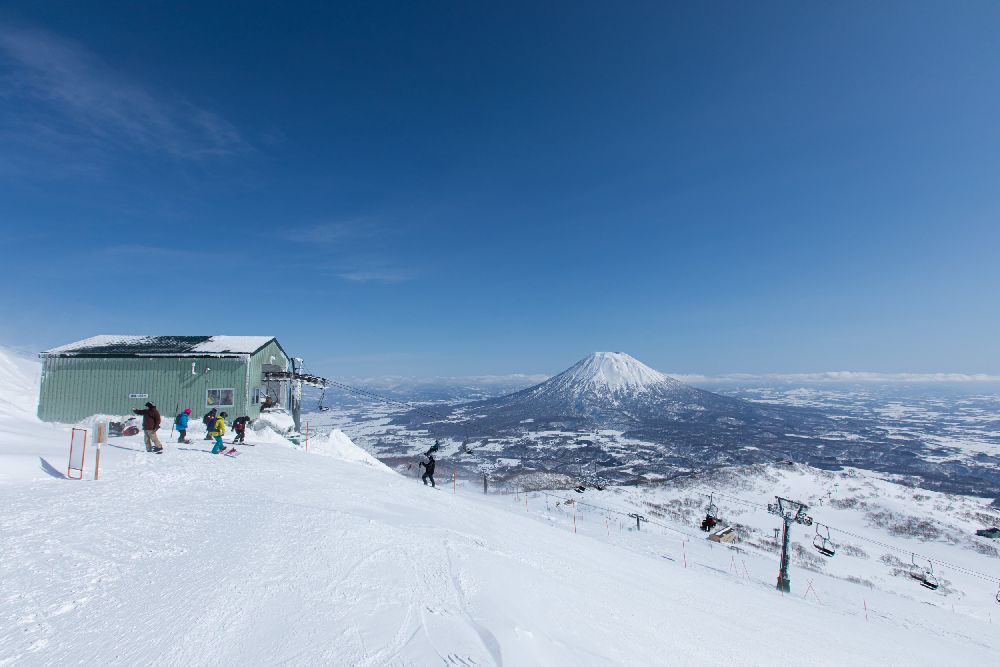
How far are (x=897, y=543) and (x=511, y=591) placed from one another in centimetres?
7151

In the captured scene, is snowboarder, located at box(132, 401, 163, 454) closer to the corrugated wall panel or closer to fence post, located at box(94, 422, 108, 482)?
fence post, located at box(94, 422, 108, 482)

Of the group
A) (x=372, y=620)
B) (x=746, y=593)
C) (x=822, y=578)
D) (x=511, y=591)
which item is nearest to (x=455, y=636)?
(x=372, y=620)

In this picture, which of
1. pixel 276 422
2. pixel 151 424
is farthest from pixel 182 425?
pixel 276 422

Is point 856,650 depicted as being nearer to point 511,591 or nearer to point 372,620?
point 511,591

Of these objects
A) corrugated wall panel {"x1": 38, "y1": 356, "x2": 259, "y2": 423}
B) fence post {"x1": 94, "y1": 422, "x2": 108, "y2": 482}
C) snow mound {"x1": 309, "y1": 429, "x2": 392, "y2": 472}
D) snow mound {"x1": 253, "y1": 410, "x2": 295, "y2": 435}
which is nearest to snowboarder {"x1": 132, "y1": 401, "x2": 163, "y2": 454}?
fence post {"x1": 94, "y1": 422, "x2": 108, "y2": 482}

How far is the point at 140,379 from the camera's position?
26812 millimetres

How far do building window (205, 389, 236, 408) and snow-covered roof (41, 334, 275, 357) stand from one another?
7.66 ft

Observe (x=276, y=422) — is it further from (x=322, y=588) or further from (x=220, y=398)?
(x=322, y=588)

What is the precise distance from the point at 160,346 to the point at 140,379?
8.77 ft

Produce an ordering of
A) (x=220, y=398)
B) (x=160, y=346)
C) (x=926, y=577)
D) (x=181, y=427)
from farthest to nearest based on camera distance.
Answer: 1. (x=926, y=577)
2. (x=160, y=346)
3. (x=220, y=398)
4. (x=181, y=427)

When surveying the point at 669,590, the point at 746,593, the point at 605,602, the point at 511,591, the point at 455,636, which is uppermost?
the point at 455,636

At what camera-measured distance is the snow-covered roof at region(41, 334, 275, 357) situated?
26844mm

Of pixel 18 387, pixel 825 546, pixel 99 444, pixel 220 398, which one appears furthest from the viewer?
pixel 825 546

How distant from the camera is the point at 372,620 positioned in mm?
5137
